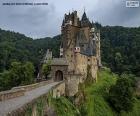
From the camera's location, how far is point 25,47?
502 ft

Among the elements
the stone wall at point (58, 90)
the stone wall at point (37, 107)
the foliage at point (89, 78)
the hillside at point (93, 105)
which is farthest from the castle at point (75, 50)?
the stone wall at point (37, 107)

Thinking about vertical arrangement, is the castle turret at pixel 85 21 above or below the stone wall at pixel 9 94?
above

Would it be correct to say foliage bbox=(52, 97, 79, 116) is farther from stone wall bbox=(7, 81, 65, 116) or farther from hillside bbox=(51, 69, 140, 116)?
stone wall bbox=(7, 81, 65, 116)

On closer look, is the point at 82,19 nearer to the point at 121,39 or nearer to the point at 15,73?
the point at 15,73

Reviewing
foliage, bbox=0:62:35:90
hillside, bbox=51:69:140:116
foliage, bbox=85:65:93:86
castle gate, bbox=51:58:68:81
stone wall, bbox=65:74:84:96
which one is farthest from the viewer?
foliage, bbox=0:62:35:90

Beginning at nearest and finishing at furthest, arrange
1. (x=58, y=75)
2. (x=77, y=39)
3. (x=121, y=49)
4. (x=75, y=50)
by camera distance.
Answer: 1. (x=58, y=75)
2. (x=75, y=50)
3. (x=77, y=39)
4. (x=121, y=49)

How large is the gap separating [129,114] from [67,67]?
43.3 feet

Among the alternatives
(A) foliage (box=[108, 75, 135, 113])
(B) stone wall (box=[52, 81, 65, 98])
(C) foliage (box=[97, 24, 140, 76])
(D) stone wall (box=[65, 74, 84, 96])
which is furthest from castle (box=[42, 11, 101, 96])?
(C) foliage (box=[97, 24, 140, 76])

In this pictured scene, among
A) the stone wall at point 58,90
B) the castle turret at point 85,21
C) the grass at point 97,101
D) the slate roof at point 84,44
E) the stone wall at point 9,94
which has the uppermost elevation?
the castle turret at point 85,21

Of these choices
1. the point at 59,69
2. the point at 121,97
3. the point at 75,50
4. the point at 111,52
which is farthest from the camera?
the point at 111,52

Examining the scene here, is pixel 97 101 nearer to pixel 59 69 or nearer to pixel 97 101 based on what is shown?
pixel 97 101

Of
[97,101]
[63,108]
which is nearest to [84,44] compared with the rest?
[97,101]

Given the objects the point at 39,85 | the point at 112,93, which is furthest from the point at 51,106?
the point at 112,93

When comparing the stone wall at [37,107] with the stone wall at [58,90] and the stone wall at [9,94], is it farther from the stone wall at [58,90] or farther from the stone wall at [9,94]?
the stone wall at [9,94]
